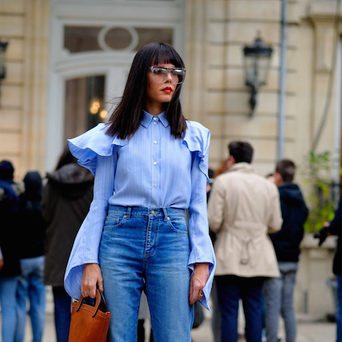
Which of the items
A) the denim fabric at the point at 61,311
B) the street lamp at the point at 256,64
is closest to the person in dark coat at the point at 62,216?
the denim fabric at the point at 61,311

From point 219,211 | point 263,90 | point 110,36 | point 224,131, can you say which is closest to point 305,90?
point 263,90

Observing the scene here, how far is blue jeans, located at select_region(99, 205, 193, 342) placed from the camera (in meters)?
2.88

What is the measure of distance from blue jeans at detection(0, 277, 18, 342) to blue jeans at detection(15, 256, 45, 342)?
0.12 meters

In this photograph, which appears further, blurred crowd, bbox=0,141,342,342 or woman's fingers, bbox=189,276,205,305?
blurred crowd, bbox=0,141,342,342

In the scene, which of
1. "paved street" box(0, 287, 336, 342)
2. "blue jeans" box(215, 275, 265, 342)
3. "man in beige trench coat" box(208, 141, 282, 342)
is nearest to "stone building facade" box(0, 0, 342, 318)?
"paved street" box(0, 287, 336, 342)

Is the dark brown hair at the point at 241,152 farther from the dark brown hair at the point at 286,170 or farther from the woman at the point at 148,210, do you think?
the woman at the point at 148,210

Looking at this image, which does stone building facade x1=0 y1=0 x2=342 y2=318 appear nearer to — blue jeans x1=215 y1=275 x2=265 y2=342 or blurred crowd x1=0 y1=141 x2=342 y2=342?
blurred crowd x1=0 y1=141 x2=342 y2=342

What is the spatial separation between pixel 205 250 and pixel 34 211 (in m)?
Result: 3.23

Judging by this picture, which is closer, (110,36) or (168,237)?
(168,237)

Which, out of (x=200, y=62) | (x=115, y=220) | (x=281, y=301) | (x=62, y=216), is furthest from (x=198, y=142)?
(x=200, y=62)

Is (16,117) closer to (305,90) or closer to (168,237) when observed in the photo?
(305,90)

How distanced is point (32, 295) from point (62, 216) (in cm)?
120

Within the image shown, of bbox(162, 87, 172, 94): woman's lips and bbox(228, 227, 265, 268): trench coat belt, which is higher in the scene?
bbox(162, 87, 172, 94): woman's lips

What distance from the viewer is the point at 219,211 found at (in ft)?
17.7
